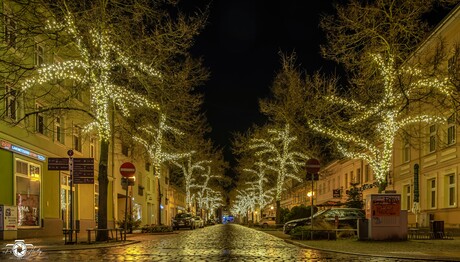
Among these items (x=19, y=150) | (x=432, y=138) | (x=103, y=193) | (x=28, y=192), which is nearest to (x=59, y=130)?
(x=28, y=192)

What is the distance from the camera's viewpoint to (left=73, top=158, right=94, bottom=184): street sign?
20109 millimetres

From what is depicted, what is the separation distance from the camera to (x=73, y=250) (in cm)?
1745

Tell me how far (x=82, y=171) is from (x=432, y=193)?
74.3 ft

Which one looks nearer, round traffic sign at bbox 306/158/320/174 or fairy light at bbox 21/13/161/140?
fairy light at bbox 21/13/161/140

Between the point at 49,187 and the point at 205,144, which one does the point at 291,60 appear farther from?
the point at 205,144

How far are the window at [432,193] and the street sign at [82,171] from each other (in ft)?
71.6

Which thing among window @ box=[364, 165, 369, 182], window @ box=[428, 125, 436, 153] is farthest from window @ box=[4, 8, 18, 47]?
window @ box=[364, 165, 369, 182]

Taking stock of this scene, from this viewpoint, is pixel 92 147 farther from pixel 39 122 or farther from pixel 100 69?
pixel 100 69

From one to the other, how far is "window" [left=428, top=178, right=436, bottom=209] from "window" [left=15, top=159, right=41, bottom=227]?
22.4 m

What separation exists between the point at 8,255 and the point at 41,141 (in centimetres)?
1445

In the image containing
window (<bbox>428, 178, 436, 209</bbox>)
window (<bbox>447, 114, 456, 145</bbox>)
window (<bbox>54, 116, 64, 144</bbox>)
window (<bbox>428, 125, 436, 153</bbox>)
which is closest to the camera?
window (<bbox>447, 114, 456, 145</bbox>)

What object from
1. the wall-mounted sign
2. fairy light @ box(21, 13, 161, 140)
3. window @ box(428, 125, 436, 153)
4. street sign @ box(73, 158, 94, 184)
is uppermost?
fairy light @ box(21, 13, 161, 140)

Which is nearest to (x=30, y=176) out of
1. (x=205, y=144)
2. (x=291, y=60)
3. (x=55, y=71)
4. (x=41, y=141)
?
(x=41, y=141)

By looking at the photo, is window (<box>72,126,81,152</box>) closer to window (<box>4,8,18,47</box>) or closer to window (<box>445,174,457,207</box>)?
window (<box>4,8,18,47</box>)
